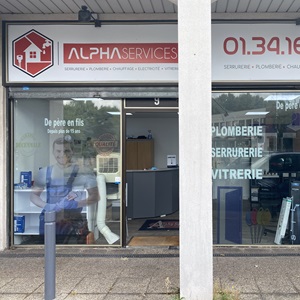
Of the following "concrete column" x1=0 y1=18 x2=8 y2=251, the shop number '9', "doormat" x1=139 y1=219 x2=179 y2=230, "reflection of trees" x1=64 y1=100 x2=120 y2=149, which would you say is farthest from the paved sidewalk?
the shop number '9'

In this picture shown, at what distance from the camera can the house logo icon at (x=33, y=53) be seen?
22.0 feet

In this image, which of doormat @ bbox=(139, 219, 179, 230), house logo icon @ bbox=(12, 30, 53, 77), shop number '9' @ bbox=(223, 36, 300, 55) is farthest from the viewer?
doormat @ bbox=(139, 219, 179, 230)

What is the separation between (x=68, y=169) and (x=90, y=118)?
3.18 feet

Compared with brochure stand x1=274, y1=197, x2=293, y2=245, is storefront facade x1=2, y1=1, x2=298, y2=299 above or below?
above

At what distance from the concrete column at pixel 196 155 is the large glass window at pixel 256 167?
263cm

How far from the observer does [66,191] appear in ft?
23.2

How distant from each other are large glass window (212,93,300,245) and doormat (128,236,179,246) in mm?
810

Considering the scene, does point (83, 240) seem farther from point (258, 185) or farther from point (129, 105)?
point (258, 185)

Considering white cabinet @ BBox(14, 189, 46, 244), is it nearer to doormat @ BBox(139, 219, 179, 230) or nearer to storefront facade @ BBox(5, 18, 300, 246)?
storefront facade @ BBox(5, 18, 300, 246)

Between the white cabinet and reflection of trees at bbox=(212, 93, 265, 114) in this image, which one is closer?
reflection of trees at bbox=(212, 93, 265, 114)

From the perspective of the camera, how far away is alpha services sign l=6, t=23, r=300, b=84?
6594 millimetres

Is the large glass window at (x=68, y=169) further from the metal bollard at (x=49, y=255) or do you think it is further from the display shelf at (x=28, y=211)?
the metal bollard at (x=49, y=255)

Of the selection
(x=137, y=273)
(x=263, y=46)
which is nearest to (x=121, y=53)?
(x=263, y=46)

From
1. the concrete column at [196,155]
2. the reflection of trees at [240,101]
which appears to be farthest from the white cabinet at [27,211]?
the concrete column at [196,155]
